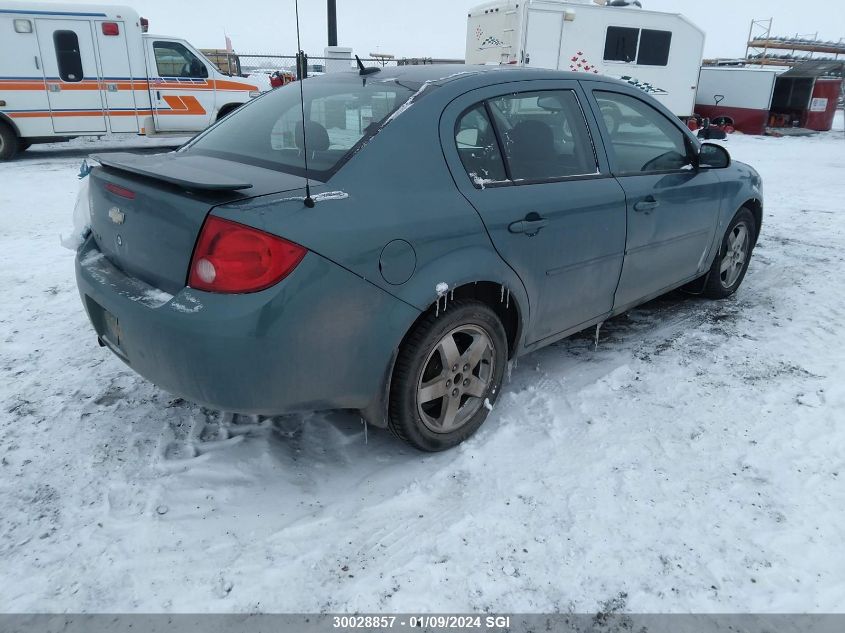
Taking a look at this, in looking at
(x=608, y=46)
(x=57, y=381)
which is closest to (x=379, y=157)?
(x=57, y=381)

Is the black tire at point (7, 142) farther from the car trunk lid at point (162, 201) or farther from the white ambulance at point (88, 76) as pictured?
the car trunk lid at point (162, 201)

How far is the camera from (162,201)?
2.25m

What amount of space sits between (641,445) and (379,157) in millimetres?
1779

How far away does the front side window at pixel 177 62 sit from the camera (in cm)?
1160

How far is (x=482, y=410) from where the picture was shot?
113 inches

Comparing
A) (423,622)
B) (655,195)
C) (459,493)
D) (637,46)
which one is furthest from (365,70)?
(637,46)

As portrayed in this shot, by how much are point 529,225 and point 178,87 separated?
11.4 meters

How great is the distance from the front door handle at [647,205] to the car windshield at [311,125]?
145 centimetres

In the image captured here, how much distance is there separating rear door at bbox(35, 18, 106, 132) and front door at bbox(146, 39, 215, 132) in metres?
0.99

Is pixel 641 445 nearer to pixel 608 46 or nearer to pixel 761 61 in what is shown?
pixel 608 46

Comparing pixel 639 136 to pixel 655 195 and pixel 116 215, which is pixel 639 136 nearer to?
pixel 655 195

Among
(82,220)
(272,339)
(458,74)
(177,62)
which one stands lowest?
(272,339)

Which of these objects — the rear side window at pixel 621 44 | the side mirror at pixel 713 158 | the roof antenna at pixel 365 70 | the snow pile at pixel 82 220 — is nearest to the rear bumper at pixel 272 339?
the snow pile at pixel 82 220

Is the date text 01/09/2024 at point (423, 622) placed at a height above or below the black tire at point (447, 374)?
below
